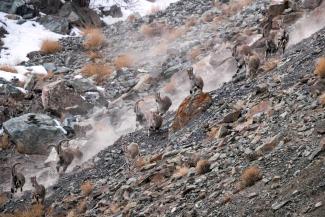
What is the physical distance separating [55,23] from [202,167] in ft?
65.2

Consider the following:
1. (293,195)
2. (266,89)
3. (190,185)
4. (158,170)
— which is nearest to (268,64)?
(266,89)

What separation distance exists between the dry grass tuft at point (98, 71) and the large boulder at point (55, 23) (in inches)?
192

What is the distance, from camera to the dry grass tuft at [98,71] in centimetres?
2419

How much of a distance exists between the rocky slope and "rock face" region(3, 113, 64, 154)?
417 mm

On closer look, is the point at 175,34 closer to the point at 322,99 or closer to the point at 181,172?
the point at 181,172

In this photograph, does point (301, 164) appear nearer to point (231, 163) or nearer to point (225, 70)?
point (231, 163)

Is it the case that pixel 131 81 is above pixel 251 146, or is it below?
below

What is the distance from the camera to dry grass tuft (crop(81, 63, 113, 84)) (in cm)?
2419

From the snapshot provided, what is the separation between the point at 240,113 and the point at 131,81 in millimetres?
10565

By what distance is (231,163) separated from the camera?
422 inches

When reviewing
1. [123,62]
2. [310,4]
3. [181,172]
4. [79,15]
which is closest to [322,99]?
[181,172]

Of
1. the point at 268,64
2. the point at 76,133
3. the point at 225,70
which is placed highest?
the point at 268,64

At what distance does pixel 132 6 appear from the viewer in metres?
34.2

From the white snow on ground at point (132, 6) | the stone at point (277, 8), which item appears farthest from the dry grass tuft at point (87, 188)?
the white snow on ground at point (132, 6)
